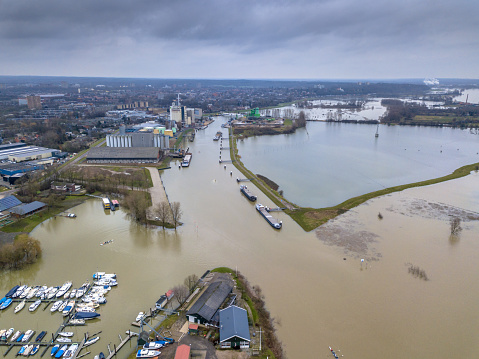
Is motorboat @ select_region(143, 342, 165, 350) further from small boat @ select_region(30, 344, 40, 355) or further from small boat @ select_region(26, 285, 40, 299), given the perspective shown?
small boat @ select_region(26, 285, 40, 299)

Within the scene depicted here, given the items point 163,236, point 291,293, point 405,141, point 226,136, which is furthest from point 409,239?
point 226,136

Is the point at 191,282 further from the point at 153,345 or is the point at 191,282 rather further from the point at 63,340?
the point at 63,340

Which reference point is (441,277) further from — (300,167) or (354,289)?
(300,167)

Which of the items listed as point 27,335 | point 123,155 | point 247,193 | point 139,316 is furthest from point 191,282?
point 123,155

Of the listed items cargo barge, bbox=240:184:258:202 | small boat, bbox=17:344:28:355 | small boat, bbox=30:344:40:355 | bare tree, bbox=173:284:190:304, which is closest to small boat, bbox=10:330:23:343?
small boat, bbox=17:344:28:355

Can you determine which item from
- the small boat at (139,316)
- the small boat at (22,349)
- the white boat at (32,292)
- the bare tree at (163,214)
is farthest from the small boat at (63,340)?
the bare tree at (163,214)

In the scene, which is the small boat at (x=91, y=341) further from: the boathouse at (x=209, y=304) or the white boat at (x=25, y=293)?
the white boat at (x=25, y=293)
